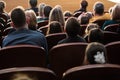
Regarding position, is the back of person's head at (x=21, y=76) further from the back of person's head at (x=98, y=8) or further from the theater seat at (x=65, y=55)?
the back of person's head at (x=98, y=8)

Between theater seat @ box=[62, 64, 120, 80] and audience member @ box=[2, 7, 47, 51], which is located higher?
theater seat @ box=[62, 64, 120, 80]

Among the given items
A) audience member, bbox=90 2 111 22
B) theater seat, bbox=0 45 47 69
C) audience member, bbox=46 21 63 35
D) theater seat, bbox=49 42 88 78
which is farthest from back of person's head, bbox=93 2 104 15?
theater seat, bbox=0 45 47 69

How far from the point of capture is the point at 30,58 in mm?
2768

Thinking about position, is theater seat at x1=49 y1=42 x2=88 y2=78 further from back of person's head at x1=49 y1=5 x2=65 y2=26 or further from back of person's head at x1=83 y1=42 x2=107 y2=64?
back of person's head at x1=49 y1=5 x2=65 y2=26

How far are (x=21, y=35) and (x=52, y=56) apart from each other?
0.47 metres

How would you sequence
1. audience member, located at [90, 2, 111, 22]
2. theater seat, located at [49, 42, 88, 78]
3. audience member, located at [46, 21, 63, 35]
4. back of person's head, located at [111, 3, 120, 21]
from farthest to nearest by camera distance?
audience member, located at [90, 2, 111, 22] < back of person's head, located at [111, 3, 120, 21] < audience member, located at [46, 21, 63, 35] < theater seat, located at [49, 42, 88, 78]

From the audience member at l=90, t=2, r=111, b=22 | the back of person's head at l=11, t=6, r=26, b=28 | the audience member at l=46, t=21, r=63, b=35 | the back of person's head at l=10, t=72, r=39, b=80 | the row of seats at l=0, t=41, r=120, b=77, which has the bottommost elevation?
the audience member at l=90, t=2, r=111, b=22

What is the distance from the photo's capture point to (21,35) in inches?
129

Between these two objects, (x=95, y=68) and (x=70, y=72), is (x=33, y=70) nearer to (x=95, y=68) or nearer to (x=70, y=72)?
(x=70, y=72)

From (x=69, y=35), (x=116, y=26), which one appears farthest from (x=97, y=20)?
(x=69, y=35)

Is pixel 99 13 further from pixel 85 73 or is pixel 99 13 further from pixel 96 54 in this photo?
pixel 85 73

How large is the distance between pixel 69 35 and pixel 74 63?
20.0 inches

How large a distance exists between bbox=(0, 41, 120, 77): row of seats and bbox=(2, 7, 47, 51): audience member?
360 mm

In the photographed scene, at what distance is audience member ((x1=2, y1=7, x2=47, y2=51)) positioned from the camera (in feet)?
10.6
